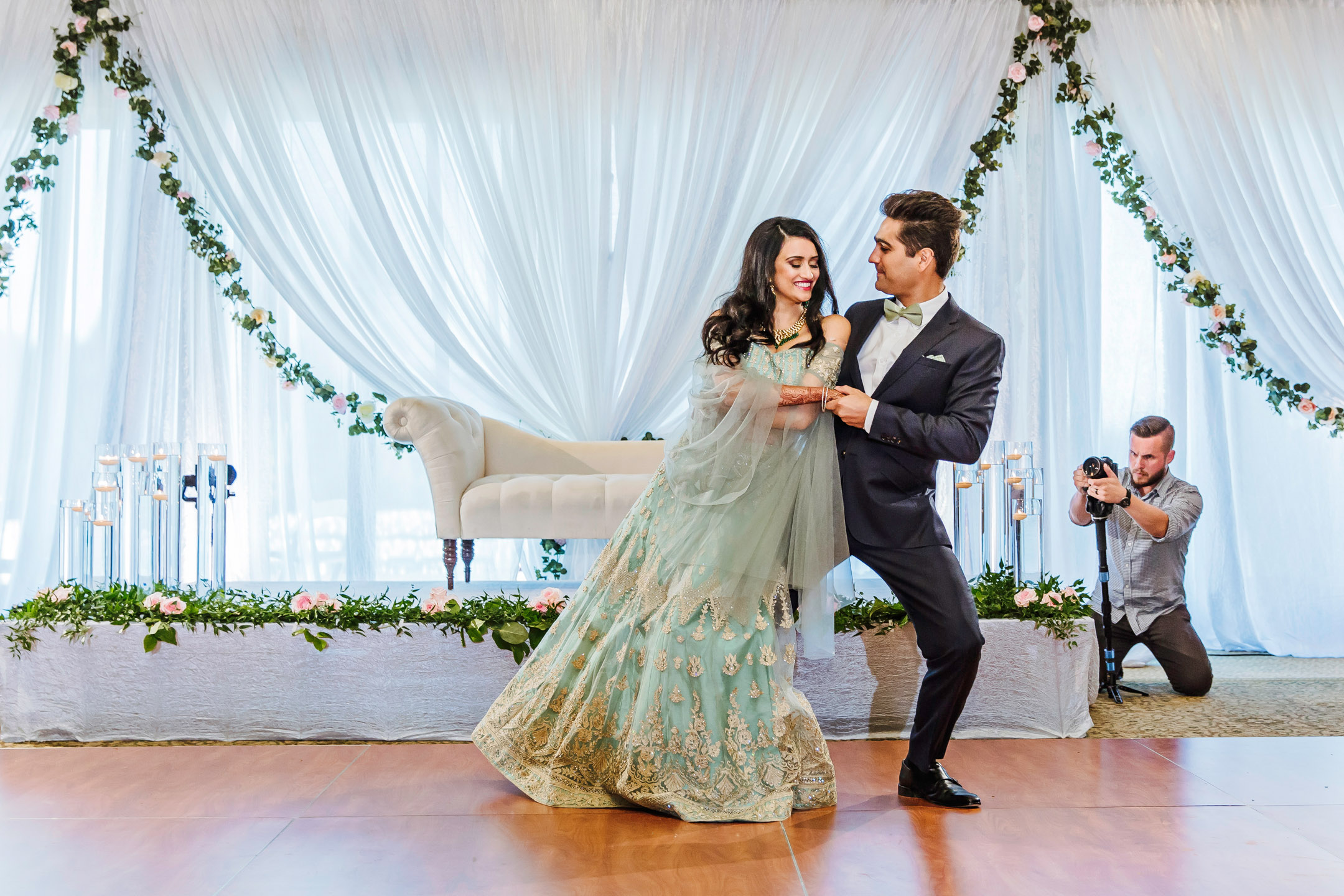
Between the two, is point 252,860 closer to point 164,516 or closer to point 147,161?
point 164,516

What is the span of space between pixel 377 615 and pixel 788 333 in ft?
5.30

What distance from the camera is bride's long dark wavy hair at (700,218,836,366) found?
2590 mm

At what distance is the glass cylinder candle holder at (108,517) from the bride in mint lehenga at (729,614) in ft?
5.85

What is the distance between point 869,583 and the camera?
5027mm

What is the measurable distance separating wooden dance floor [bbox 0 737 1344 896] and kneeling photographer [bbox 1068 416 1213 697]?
756 millimetres

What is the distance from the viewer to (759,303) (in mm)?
2613

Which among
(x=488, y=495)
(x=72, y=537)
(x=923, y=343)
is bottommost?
(x=72, y=537)

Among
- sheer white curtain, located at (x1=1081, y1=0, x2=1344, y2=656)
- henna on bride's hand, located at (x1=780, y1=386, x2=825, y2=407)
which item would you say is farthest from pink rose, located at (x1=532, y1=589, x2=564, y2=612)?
sheer white curtain, located at (x1=1081, y1=0, x2=1344, y2=656)

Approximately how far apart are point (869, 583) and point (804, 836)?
2.72 m

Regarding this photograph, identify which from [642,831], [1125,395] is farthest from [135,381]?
[1125,395]

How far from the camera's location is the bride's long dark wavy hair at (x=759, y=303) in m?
2.59

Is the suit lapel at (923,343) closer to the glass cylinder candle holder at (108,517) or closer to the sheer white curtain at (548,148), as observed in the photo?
the sheer white curtain at (548,148)

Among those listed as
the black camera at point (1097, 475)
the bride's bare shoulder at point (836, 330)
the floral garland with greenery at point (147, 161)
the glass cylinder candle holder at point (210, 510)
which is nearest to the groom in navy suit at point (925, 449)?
the bride's bare shoulder at point (836, 330)

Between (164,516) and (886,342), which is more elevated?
(886,342)
